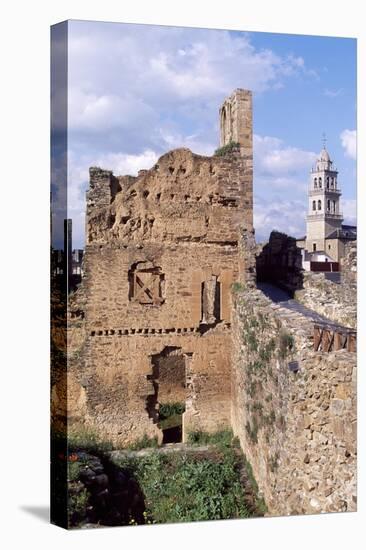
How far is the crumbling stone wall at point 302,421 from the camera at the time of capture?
9953 millimetres

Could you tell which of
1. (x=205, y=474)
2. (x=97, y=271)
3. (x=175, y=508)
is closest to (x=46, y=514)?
(x=175, y=508)

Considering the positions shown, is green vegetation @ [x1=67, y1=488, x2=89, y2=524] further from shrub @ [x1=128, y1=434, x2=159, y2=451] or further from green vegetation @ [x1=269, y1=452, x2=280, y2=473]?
green vegetation @ [x1=269, y1=452, x2=280, y2=473]

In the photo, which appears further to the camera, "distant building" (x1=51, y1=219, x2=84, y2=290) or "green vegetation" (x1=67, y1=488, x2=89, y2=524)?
"distant building" (x1=51, y1=219, x2=84, y2=290)

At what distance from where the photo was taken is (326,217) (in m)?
11.0

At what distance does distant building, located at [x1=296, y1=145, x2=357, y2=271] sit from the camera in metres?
11.0

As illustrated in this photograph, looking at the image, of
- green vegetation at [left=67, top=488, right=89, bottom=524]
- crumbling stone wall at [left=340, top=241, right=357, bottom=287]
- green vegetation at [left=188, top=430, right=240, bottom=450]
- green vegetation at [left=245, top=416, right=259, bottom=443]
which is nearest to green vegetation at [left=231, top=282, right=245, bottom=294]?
crumbling stone wall at [left=340, top=241, right=357, bottom=287]

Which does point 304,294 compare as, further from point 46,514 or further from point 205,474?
point 46,514

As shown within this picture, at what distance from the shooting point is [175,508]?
1065 cm

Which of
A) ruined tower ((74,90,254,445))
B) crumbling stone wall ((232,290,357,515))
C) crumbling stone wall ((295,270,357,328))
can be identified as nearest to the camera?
crumbling stone wall ((232,290,357,515))

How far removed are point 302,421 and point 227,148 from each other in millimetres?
5148

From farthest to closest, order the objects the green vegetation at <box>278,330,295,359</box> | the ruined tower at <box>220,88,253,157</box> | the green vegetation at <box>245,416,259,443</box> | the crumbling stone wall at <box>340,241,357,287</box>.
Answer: the ruined tower at <box>220,88,253,157</box>, the crumbling stone wall at <box>340,241,357,287</box>, the green vegetation at <box>245,416,259,443</box>, the green vegetation at <box>278,330,295,359</box>

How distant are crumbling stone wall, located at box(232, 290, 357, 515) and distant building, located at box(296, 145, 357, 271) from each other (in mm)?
1421

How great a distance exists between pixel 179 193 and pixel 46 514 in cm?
555

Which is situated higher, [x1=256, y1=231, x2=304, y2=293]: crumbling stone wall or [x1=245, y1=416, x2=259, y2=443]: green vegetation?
[x1=256, y1=231, x2=304, y2=293]: crumbling stone wall
